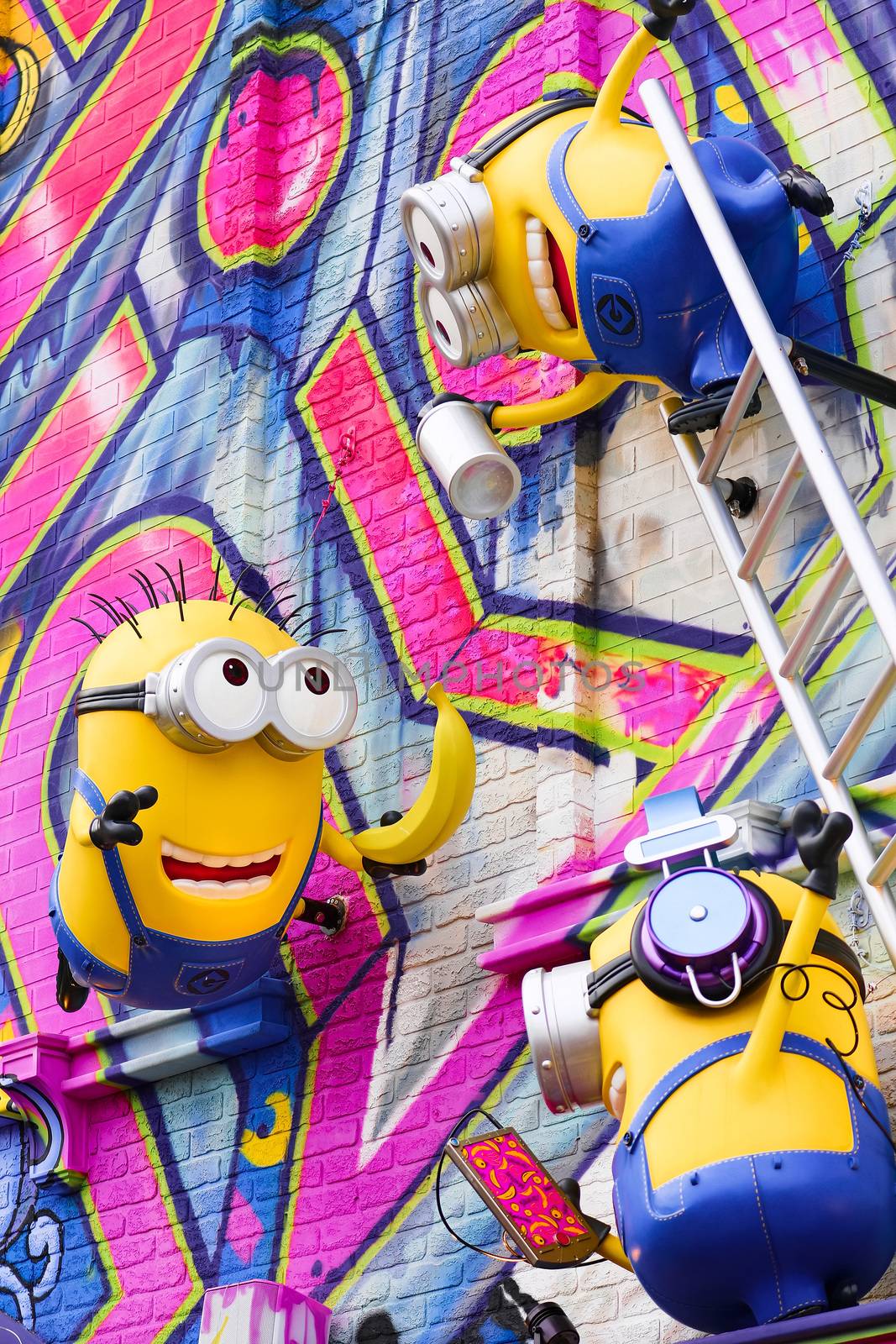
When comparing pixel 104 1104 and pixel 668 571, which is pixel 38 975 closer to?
pixel 104 1104

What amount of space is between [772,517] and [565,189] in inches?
36.0

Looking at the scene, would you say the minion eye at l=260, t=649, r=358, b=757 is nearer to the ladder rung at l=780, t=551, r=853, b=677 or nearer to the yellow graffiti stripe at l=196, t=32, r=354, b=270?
the ladder rung at l=780, t=551, r=853, b=677

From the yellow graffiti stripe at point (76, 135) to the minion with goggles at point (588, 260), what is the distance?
2537 mm

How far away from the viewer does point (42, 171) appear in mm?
7090

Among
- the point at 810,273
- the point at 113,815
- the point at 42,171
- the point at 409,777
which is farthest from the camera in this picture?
the point at 42,171

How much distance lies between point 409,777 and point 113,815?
1101 mm

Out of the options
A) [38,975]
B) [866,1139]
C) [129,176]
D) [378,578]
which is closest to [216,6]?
[129,176]

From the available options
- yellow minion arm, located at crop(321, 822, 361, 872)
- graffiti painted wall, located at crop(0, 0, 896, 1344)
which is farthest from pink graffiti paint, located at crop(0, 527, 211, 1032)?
yellow minion arm, located at crop(321, 822, 361, 872)

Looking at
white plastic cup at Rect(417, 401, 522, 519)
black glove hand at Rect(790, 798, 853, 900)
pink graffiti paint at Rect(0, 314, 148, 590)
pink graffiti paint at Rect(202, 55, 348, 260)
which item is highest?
pink graffiti paint at Rect(202, 55, 348, 260)

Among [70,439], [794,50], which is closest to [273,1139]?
[70,439]

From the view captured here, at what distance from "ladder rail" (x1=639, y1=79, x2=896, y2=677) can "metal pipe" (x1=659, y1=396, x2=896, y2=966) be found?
22 centimetres

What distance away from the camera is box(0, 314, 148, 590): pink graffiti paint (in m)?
6.43

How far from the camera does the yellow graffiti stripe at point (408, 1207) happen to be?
178 inches

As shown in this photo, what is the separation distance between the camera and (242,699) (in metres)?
4.36
